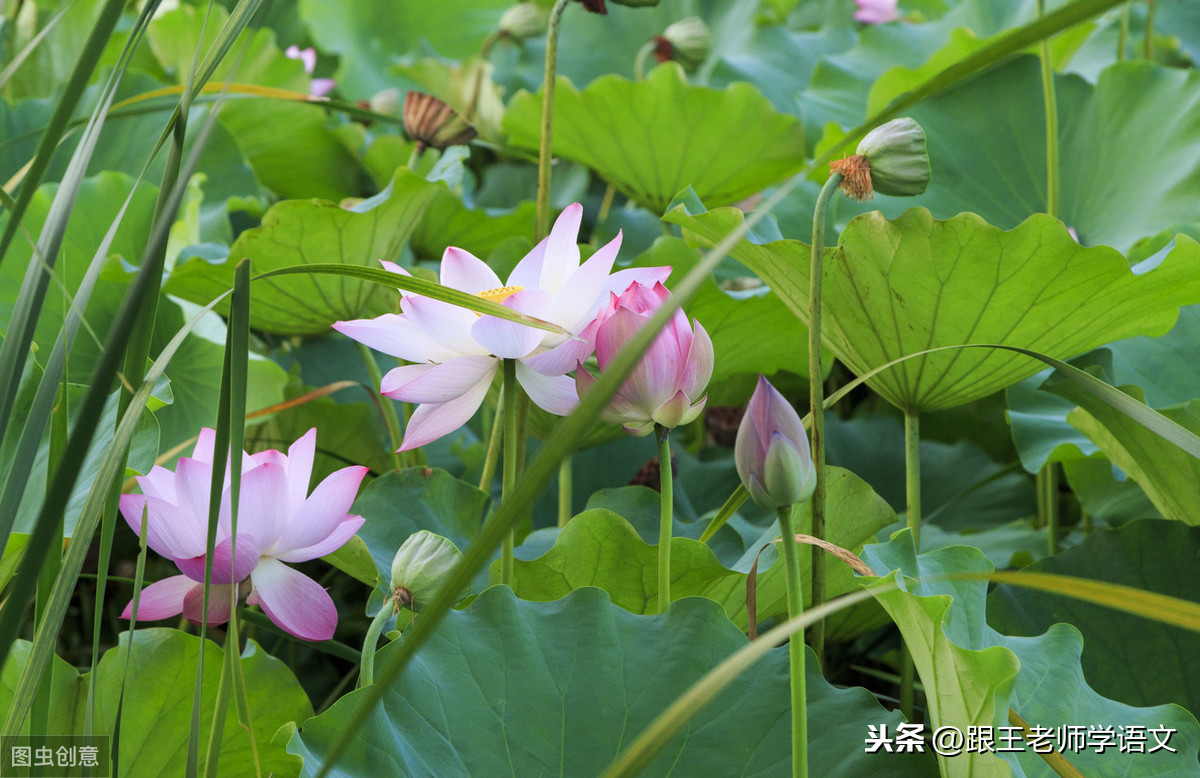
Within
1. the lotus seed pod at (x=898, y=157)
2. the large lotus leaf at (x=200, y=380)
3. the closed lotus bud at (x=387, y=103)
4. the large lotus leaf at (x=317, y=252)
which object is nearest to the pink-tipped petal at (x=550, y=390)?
the lotus seed pod at (x=898, y=157)

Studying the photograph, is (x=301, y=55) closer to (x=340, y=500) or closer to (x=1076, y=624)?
(x=340, y=500)

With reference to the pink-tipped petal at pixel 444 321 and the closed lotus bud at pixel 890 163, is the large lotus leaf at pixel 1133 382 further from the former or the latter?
the pink-tipped petal at pixel 444 321

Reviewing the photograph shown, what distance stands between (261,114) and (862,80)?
2.56 feet

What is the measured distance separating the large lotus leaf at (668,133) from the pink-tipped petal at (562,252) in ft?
1.93

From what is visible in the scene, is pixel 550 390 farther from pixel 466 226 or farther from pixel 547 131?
pixel 466 226

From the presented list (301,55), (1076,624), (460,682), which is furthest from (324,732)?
(301,55)

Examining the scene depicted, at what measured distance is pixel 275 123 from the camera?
1280 mm

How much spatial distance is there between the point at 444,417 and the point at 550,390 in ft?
0.19

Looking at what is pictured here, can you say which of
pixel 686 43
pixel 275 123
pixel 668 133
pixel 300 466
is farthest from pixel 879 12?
pixel 300 466

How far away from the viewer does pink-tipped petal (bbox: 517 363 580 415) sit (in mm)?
486

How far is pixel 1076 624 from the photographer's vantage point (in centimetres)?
65

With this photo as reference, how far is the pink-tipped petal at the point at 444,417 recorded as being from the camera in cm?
49

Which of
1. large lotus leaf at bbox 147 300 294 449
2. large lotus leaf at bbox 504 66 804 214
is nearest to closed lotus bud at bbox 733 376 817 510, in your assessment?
large lotus leaf at bbox 147 300 294 449

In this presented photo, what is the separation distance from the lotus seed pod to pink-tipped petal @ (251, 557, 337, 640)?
0.37 meters
